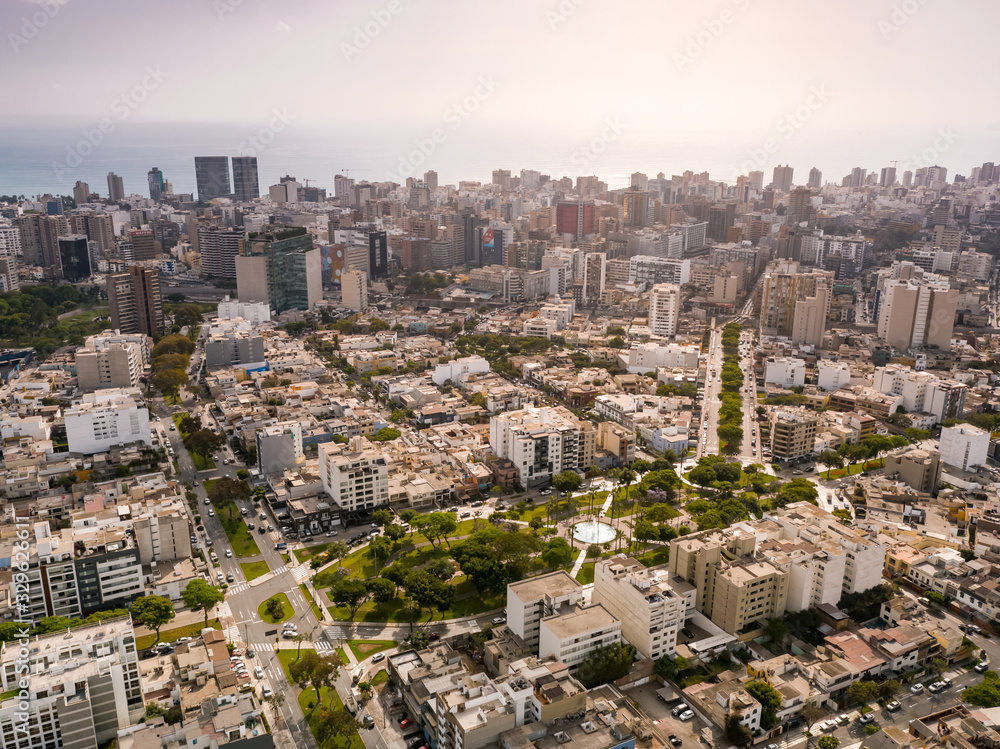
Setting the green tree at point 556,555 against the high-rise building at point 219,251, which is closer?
the green tree at point 556,555

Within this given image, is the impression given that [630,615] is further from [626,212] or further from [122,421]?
[626,212]

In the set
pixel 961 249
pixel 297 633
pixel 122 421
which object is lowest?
pixel 297 633

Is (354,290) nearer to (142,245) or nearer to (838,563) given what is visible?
(142,245)

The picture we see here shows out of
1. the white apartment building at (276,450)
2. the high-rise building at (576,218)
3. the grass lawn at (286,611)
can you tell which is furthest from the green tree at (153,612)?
the high-rise building at (576,218)

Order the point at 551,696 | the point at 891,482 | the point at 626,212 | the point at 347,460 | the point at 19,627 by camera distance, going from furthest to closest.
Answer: the point at 626,212
the point at 891,482
the point at 347,460
the point at 19,627
the point at 551,696

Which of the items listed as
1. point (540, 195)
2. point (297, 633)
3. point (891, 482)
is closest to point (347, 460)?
point (297, 633)

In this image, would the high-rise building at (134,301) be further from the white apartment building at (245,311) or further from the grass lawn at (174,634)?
the grass lawn at (174,634)

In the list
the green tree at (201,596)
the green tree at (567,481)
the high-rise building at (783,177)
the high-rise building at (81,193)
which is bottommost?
the green tree at (201,596)
